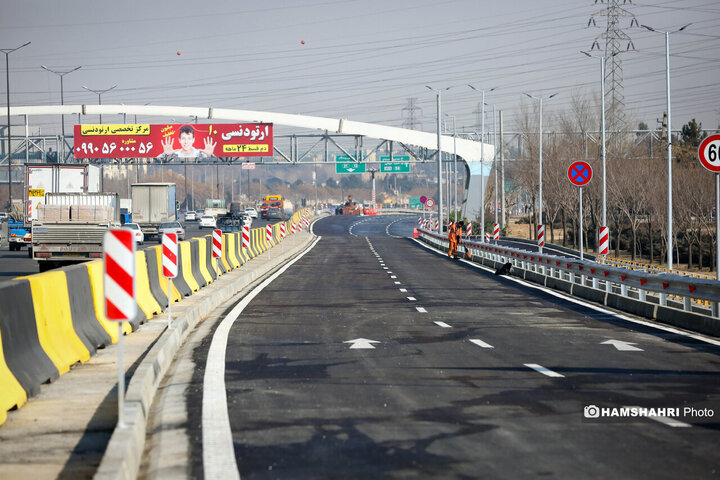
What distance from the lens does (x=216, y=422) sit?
28.9ft

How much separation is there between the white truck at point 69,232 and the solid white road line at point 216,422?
16351 millimetres

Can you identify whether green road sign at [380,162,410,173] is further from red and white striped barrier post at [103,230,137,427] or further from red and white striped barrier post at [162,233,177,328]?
red and white striped barrier post at [103,230,137,427]

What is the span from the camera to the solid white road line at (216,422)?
23.5 ft

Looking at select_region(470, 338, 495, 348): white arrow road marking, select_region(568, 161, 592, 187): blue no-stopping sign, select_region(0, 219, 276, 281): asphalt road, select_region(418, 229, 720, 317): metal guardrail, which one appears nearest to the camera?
select_region(470, 338, 495, 348): white arrow road marking

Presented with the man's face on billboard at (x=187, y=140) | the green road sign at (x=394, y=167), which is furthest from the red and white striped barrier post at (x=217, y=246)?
the green road sign at (x=394, y=167)

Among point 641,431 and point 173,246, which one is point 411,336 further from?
point 641,431

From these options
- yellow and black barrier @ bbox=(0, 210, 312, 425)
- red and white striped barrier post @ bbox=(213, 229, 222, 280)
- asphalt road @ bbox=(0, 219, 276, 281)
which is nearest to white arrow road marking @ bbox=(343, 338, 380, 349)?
yellow and black barrier @ bbox=(0, 210, 312, 425)

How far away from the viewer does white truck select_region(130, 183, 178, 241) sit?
64.4 metres

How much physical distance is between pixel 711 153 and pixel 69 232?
1955 cm

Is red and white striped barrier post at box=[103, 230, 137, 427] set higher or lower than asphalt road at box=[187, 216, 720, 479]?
higher

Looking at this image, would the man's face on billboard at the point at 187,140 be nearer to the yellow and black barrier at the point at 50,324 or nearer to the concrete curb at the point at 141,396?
the concrete curb at the point at 141,396

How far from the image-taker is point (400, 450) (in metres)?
7.72

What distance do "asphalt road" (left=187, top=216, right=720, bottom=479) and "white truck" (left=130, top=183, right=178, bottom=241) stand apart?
45.6 meters

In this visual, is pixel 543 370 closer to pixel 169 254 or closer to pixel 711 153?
pixel 169 254
